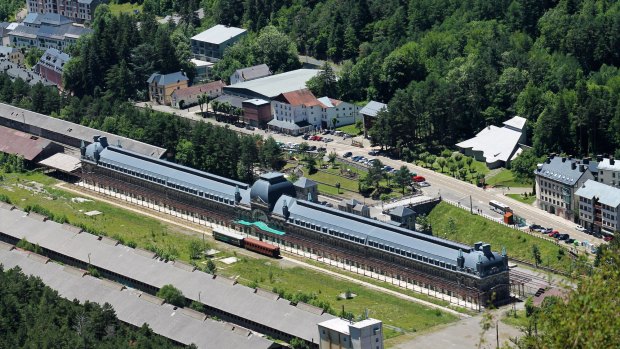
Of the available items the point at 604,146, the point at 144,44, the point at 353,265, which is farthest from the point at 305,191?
the point at 144,44

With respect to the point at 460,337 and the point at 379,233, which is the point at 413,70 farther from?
the point at 460,337

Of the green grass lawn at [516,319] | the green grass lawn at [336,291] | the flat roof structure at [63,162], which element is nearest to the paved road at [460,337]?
the green grass lawn at [516,319]

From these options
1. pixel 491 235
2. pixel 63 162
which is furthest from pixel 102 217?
pixel 491 235

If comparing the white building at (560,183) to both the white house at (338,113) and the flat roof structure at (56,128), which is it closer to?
the white house at (338,113)

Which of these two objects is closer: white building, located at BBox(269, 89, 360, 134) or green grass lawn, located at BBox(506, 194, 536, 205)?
green grass lawn, located at BBox(506, 194, 536, 205)

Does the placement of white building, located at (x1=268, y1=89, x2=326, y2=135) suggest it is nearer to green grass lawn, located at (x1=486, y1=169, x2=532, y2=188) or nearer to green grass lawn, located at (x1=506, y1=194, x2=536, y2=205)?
green grass lawn, located at (x1=486, y1=169, x2=532, y2=188)

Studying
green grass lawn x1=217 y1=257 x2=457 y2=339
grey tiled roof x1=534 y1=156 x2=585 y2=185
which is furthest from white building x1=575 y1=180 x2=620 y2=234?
green grass lawn x1=217 y1=257 x2=457 y2=339
